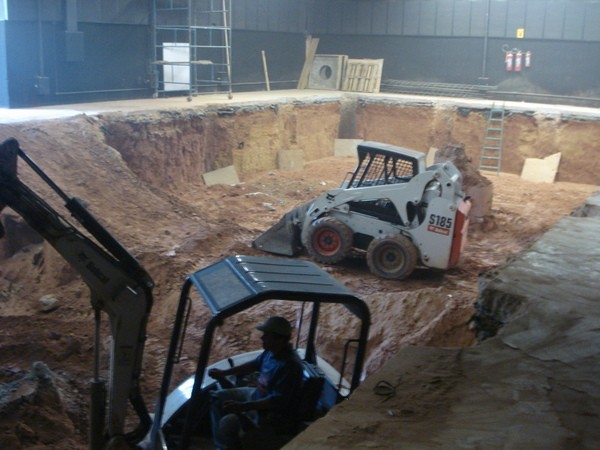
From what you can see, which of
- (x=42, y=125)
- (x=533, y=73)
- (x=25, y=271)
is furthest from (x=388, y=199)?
(x=533, y=73)

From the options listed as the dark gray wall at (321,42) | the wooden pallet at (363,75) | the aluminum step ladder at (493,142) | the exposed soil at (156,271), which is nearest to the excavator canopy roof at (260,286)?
the exposed soil at (156,271)

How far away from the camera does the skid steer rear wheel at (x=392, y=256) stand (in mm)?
10742

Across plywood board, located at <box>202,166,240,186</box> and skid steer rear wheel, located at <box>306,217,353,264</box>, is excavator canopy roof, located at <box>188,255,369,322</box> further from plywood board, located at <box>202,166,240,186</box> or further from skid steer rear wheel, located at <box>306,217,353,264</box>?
plywood board, located at <box>202,166,240,186</box>

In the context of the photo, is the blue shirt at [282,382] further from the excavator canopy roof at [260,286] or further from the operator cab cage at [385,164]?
the operator cab cage at [385,164]

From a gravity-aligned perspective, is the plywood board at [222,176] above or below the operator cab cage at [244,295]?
below

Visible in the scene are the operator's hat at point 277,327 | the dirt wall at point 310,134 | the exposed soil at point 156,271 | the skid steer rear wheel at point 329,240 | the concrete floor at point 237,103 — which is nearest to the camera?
the operator's hat at point 277,327

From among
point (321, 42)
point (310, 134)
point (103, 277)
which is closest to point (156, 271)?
point (103, 277)

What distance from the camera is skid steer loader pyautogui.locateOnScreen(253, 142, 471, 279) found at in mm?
10484

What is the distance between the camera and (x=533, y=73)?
21.0m

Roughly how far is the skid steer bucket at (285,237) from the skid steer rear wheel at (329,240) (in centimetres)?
36

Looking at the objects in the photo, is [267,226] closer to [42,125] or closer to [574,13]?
[42,125]

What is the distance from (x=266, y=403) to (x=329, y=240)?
277 inches

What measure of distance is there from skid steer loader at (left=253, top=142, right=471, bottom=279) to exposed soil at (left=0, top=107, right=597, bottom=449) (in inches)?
14.1

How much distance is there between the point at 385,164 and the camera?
10992 millimetres
